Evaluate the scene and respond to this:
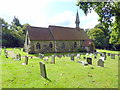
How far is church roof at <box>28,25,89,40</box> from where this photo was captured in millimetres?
26875

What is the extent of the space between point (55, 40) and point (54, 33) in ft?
8.39

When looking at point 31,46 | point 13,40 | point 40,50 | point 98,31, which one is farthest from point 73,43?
point 13,40

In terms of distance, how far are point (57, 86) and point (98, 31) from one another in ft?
139

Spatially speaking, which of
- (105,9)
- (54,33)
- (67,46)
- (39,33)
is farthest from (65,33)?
(105,9)

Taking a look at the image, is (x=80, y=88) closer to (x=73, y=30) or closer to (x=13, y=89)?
(x=13, y=89)

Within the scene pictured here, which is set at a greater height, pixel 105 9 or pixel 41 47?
pixel 105 9

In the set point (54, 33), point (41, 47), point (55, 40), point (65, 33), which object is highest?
point (65, 33)

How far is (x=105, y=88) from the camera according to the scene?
18.3 ft

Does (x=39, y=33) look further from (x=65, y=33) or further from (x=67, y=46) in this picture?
(x=67, y=46)

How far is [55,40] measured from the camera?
28.6 meters

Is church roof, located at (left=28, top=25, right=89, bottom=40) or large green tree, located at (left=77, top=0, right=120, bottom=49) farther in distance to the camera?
church roof, located at (left=28, top=25, right=89, bottom=40)

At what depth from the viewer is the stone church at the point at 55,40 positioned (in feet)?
85.8

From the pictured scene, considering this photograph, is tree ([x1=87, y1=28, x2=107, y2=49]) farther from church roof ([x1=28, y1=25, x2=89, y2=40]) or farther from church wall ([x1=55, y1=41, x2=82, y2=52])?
church wall ([x1=55, y1=41, x2=82, y2=52])

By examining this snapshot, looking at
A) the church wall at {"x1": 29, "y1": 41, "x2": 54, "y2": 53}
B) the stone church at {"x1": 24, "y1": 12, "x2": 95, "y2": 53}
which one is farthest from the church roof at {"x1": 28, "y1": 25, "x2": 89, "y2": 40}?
the church wall at {"x1": 29, "y1": 41, "x2": 54, "y2": 53}
